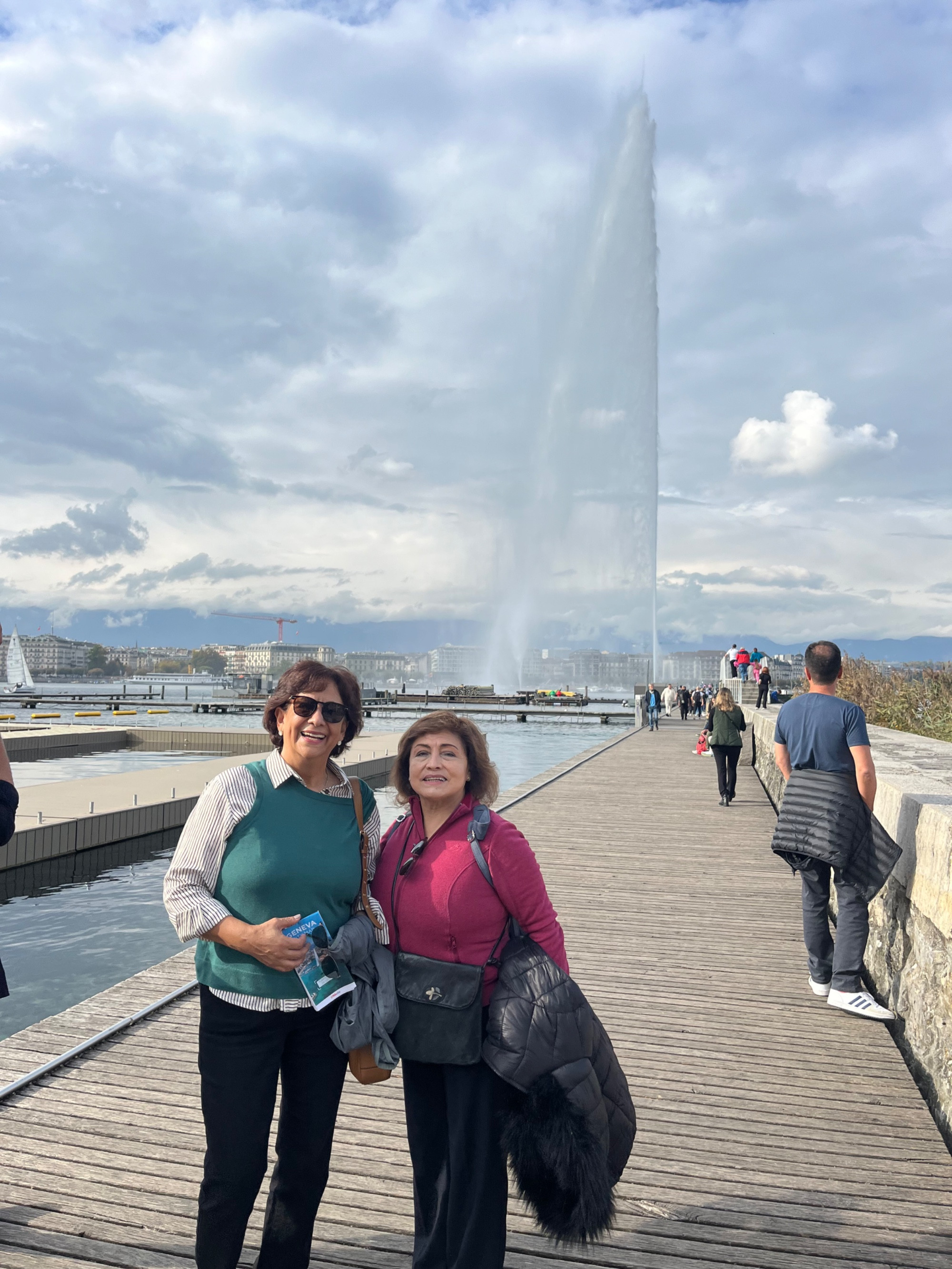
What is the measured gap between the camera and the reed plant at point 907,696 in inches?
590

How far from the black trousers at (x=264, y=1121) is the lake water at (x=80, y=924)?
5.30 m

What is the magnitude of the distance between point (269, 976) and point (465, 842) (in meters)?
0.69

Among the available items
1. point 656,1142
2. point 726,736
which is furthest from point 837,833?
point 726,736

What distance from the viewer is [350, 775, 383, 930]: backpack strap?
2.70m

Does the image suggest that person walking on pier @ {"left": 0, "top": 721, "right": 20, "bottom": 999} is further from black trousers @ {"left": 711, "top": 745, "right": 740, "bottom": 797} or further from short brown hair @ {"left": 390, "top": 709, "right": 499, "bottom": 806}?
black trousers @ {"left": 711, "top": 745, "right": 740, "bottom": 797}

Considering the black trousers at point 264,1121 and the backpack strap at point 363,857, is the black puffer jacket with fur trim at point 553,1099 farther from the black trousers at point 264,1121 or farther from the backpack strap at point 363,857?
the black trousers at point 264,1121

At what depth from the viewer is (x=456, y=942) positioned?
8.53ft

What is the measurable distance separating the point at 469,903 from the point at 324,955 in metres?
0.45

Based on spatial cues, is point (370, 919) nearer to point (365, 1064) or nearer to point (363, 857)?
point (363, 857)

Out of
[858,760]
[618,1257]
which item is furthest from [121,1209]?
[858,760]

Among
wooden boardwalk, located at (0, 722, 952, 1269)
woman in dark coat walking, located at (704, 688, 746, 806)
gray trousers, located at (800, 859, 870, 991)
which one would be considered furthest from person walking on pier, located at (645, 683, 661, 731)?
gray trousers, located at (800, 859, 870, 991)

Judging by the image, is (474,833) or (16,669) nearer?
(474,833)

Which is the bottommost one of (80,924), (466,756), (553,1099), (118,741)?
(118,741)

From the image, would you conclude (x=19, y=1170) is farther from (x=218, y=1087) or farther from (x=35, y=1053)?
(x=218, y=1087)
